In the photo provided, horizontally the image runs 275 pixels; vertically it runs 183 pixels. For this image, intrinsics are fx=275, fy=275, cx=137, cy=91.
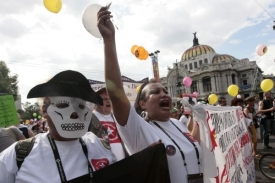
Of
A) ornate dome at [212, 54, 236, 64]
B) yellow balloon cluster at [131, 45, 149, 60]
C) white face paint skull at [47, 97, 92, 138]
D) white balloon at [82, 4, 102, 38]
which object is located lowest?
white face paint skull at [47, 97, 92, 138]

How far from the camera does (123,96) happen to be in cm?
165

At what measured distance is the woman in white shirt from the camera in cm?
161

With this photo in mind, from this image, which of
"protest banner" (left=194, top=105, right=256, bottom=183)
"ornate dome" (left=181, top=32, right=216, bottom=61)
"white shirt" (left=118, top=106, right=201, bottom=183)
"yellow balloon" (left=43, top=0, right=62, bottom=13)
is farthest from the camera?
"ornate dome" (left=181, top=32, right=216, bottom=61)

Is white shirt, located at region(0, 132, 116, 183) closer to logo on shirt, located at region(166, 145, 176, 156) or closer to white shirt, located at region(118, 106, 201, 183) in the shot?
white shirt, located at region(118, 106, 201, 183)

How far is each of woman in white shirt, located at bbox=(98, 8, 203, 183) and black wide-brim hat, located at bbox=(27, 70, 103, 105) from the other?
0.53 feet

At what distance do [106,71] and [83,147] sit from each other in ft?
1.52

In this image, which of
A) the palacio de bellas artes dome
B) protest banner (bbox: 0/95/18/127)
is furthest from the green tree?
protest banner (bbox: 0/95/18/127)

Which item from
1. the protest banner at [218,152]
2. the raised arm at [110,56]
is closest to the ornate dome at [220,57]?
the protest banner at [218,152]

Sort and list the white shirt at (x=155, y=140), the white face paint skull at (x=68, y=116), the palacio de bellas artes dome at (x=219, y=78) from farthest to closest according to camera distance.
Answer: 1. the palacio de bellas artes dome at (x=219, y=78)
2. the white shirt at (x=155, y=140)
3. the white face paint skull at (x=68, y=116)

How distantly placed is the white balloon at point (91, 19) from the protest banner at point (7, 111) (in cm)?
176

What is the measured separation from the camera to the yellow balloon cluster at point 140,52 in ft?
25.1

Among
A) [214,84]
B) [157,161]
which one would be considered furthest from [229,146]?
[214,84]

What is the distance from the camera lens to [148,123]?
202cm

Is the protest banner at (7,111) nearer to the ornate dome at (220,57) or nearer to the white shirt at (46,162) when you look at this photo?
the white shirt at (46,162)
